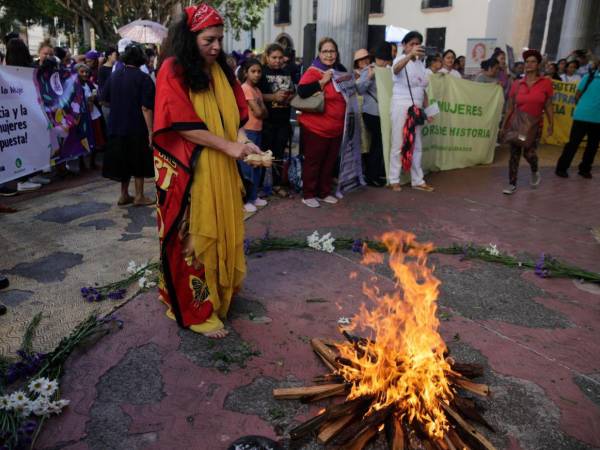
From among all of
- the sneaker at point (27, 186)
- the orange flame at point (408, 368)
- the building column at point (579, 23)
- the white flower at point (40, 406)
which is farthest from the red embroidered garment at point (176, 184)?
the building column at point (579, 23)

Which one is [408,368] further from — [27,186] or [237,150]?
[27,186]

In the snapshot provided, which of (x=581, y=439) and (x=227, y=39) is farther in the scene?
(x=227, y=39)

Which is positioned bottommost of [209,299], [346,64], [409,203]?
[409,203]

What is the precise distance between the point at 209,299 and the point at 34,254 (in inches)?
90.2

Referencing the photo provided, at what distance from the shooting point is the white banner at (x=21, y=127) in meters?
6.41

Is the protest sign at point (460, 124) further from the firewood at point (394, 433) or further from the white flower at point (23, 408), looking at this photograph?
the white flower at point (23, 408)

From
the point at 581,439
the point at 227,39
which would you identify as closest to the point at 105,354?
the point at 581,439

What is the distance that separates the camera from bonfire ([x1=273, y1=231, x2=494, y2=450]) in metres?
2.45

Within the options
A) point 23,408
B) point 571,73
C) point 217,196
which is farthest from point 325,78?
point 571,73

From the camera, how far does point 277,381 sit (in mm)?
3000

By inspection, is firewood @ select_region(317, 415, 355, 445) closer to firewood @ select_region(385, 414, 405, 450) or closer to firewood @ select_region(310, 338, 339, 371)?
firewood @ select_region(385, 414, 405, 450)

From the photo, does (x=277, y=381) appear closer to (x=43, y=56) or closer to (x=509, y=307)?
(x=509, y=307)

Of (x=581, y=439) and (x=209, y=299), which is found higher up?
(x=209, y=299)

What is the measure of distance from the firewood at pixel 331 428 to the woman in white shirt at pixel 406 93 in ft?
17.6
